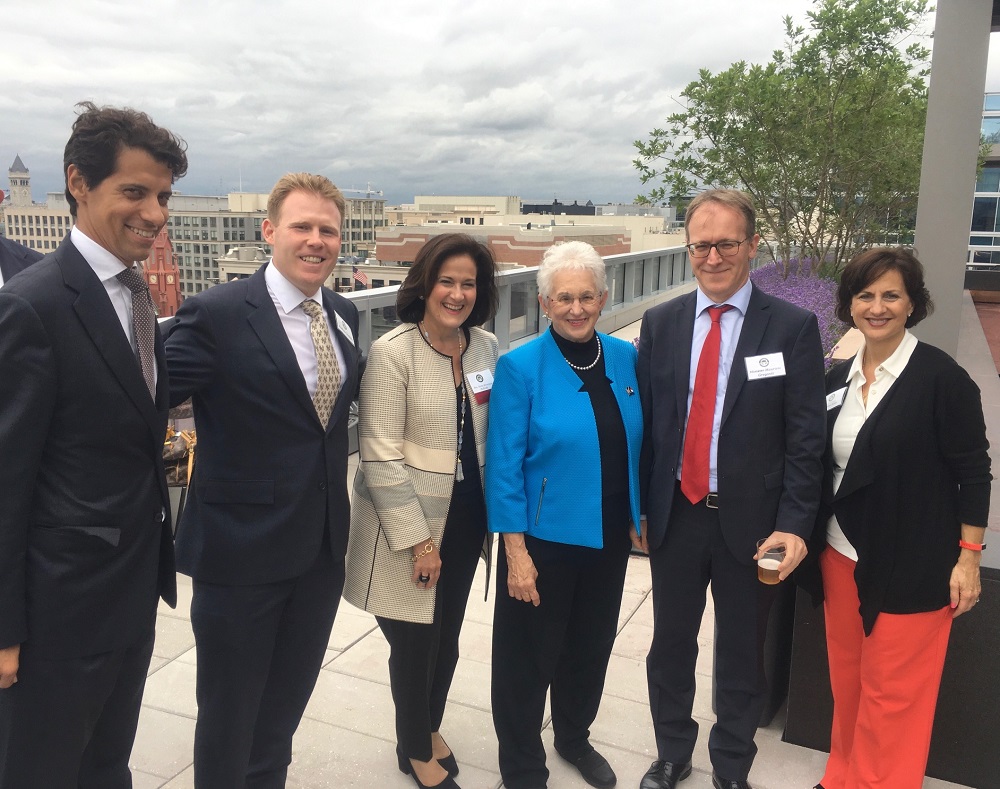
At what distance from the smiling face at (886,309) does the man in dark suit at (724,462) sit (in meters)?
0.15

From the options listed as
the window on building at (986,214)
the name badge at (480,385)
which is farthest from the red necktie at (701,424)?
the window on building at (986,214)

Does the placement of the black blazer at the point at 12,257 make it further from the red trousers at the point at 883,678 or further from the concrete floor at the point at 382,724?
the red trousers at the point at 883,678

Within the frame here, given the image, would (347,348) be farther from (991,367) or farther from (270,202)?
(991,367)

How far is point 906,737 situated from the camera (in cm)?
231

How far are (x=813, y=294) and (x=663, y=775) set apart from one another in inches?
272

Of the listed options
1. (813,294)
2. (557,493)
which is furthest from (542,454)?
(813,294)

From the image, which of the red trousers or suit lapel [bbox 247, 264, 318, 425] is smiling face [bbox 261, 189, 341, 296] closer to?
suit lapel [bbox 247, 264, 318, 425]

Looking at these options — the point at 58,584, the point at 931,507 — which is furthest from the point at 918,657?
the point at 58,584

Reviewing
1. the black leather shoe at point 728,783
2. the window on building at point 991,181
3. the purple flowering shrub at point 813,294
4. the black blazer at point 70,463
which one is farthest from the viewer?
the window on building at point 991,181

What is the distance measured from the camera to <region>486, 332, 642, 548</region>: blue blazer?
232cm

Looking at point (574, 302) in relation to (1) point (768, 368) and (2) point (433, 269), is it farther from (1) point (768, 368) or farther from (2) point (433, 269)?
(1) point (768, 368)

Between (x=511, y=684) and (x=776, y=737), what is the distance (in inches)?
42.9

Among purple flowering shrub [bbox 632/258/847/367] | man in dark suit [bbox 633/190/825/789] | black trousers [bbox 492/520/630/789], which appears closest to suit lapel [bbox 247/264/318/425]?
black trousers [bbox 492/520/630/789]

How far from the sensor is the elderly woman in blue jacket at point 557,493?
7.63 ft
